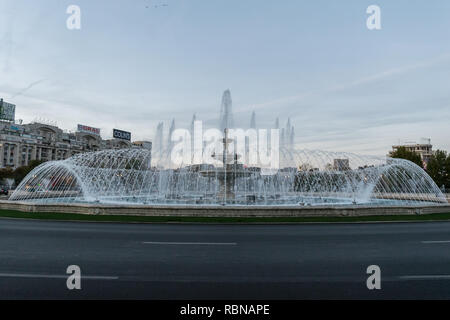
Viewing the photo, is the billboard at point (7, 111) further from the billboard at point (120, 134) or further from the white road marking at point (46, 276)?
the white road marking at point (46, 276)

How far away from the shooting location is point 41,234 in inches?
460

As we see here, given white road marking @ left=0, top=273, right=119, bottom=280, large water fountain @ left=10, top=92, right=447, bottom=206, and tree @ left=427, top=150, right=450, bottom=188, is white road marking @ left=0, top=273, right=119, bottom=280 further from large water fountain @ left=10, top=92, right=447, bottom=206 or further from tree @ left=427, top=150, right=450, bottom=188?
tree @ left=427, top=150, right=450, bottom=188

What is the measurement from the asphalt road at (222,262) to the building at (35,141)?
117829 millimetres

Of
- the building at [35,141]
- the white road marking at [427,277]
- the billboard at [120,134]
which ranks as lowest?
the white road marking at [427,277]

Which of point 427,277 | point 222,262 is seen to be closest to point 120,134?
point 222,262

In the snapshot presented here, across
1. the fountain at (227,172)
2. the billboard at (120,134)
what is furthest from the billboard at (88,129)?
the fountain at (227,172)

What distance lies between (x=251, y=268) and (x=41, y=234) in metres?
8.85

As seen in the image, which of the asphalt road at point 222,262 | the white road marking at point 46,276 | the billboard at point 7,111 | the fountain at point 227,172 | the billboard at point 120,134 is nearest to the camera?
the asphalt road at point 222,262

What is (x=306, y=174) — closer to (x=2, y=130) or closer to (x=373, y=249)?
(x=373, y=249)

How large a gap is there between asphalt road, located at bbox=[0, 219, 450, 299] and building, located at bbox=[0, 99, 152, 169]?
387 feet

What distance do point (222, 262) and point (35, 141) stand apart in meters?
140

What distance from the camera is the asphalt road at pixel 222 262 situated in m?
5.60

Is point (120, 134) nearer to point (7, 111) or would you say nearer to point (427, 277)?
point (7, 111)
